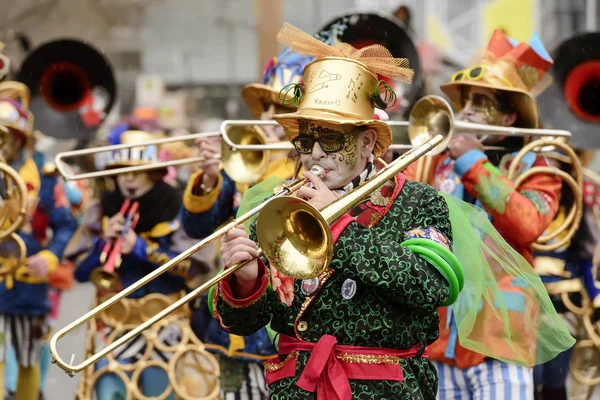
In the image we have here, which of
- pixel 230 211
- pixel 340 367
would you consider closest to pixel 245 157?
pixel 230 211

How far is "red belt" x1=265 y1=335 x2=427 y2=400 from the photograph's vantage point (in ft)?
14.8

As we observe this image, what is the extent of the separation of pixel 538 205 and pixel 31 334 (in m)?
4.39

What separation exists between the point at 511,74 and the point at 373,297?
9.27ft

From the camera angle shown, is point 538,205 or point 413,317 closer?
point 413,317

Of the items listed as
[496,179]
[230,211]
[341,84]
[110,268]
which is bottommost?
[110,268]

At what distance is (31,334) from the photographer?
920cm

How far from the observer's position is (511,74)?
6.97 meters

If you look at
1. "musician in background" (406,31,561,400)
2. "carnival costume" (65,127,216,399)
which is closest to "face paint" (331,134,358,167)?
"musician in background" (406,31,561,400)

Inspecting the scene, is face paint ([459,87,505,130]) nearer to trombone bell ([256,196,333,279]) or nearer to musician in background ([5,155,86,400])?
trombone bell ([256,196,333,279])

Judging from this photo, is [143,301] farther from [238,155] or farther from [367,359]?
[367,359]

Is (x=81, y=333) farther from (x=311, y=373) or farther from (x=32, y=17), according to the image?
(x=32, y=17)

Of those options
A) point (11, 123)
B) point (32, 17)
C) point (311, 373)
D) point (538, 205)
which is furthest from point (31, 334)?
point (32, 17)

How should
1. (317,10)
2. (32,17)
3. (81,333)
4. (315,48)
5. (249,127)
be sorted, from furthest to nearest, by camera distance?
(317,10) → (32,17) → (81,333) → (249,127) → (315,48)

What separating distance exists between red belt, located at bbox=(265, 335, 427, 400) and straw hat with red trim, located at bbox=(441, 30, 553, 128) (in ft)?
8.63
